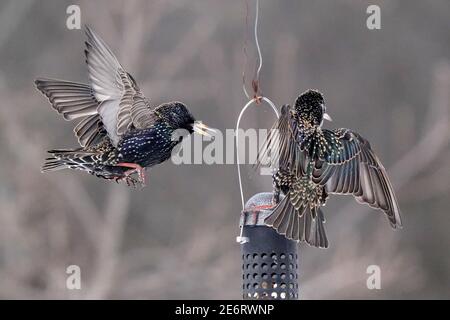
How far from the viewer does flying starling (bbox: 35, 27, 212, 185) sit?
5.37 m

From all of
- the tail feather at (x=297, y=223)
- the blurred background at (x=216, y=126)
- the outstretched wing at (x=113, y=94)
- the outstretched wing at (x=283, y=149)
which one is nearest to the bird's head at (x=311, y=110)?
the outstretched wing at (x=283, y=149)

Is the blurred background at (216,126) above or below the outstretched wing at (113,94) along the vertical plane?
above

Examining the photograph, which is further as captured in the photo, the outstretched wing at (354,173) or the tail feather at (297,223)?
the outstretched wing at (354,173)

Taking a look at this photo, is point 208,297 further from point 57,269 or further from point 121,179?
point 121,179

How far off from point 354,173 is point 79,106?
139 centimetres

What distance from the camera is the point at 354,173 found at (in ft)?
18.4

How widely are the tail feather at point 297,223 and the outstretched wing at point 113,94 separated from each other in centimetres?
76

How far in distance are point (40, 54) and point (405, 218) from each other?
4473 mm

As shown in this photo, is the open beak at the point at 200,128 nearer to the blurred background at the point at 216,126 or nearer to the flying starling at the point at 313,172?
the flying starling at the point at 313,172

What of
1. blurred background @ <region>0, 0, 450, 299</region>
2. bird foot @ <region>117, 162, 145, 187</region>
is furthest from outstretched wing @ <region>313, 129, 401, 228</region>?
blurred background @ <region>0, 0, 450, 299</region>

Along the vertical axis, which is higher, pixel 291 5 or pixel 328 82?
pixel 291 5

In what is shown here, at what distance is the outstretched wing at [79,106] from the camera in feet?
18.5
